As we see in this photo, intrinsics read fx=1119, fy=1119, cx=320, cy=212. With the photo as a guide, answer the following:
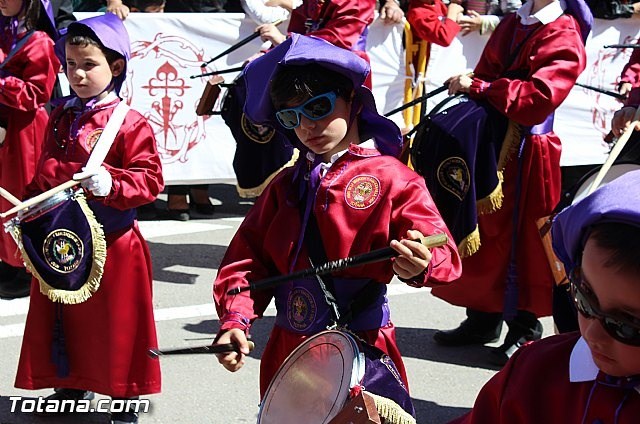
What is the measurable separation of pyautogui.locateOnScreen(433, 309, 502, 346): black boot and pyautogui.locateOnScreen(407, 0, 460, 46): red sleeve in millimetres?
3640

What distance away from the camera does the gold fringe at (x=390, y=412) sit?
8.66 ft

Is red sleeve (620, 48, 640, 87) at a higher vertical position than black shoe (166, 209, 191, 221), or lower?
higher

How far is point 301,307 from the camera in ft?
Answer: 10.8

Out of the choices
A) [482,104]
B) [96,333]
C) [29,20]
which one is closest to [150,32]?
[29,20]

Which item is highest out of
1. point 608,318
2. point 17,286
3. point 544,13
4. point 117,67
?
point 608,318

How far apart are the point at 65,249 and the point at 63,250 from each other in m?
0.01

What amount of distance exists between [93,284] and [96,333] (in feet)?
0.76

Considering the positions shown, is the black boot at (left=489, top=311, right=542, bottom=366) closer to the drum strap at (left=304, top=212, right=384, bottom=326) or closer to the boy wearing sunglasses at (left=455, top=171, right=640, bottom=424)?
the drum strap at (left=304, top=212, right=384, bottom=326)

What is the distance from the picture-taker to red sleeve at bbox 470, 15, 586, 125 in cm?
504

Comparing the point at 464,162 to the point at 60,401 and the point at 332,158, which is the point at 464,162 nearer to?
the point at 332,158

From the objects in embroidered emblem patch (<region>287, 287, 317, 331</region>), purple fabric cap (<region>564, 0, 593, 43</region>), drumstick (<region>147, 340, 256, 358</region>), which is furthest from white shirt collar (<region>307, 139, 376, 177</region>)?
purple fabric cap (<region>564, 0, 593, 43</region>)

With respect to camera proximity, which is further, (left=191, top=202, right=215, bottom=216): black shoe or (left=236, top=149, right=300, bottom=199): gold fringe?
(left=191, top=202, right=215, bottom=216): black shoe

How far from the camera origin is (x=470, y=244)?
17.1ft

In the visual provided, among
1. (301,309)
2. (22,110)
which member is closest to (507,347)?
(301,309)
